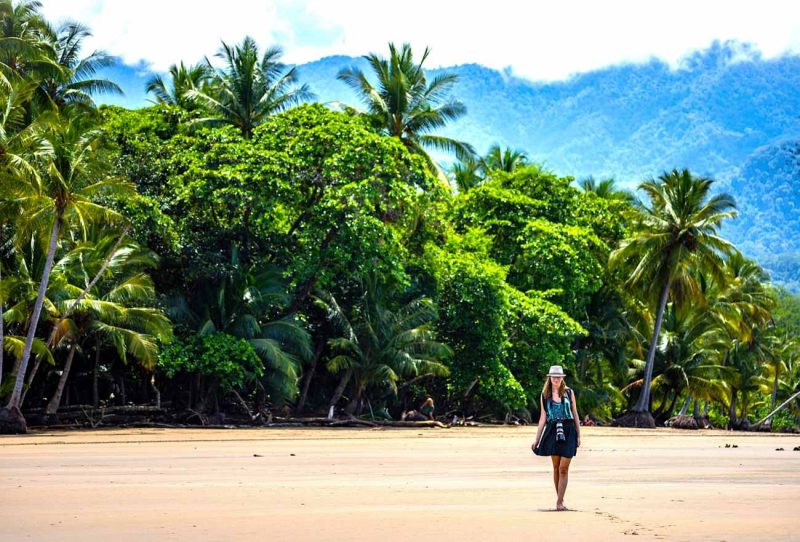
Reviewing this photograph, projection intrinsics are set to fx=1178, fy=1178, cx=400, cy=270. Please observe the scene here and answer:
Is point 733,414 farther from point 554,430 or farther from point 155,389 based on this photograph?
point 554,430

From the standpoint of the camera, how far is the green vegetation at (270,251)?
29172 mm

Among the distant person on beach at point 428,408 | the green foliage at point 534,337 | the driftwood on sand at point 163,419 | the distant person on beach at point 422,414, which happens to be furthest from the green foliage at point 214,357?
the green foliage at point 534,337

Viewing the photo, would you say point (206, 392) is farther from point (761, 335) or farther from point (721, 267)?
point (761, 335)

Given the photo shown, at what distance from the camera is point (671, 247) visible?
160 feet

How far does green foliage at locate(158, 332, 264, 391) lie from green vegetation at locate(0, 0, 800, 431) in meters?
0.07

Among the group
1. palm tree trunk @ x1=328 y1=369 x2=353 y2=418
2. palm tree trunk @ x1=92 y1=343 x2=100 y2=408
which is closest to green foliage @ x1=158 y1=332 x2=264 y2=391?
palm tree trunk @ x1=92 y1=343 x2=100 y2=408

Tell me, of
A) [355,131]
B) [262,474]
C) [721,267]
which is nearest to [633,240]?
[721,267]

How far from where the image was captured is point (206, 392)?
1331 inches

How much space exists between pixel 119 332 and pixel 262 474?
15.3 metres

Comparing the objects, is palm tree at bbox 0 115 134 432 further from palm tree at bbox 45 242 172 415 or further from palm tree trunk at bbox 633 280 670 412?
palm tree trunk at bbox 633 280 670 412

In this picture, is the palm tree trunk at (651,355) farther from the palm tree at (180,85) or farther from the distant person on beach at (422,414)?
the palm tree at (180,85)

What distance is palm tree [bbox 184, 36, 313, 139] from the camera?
1490 inches

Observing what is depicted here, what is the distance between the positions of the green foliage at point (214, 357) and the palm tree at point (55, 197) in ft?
14.7

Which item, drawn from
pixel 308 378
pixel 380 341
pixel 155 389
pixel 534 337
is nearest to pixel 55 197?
pixel 155 389
